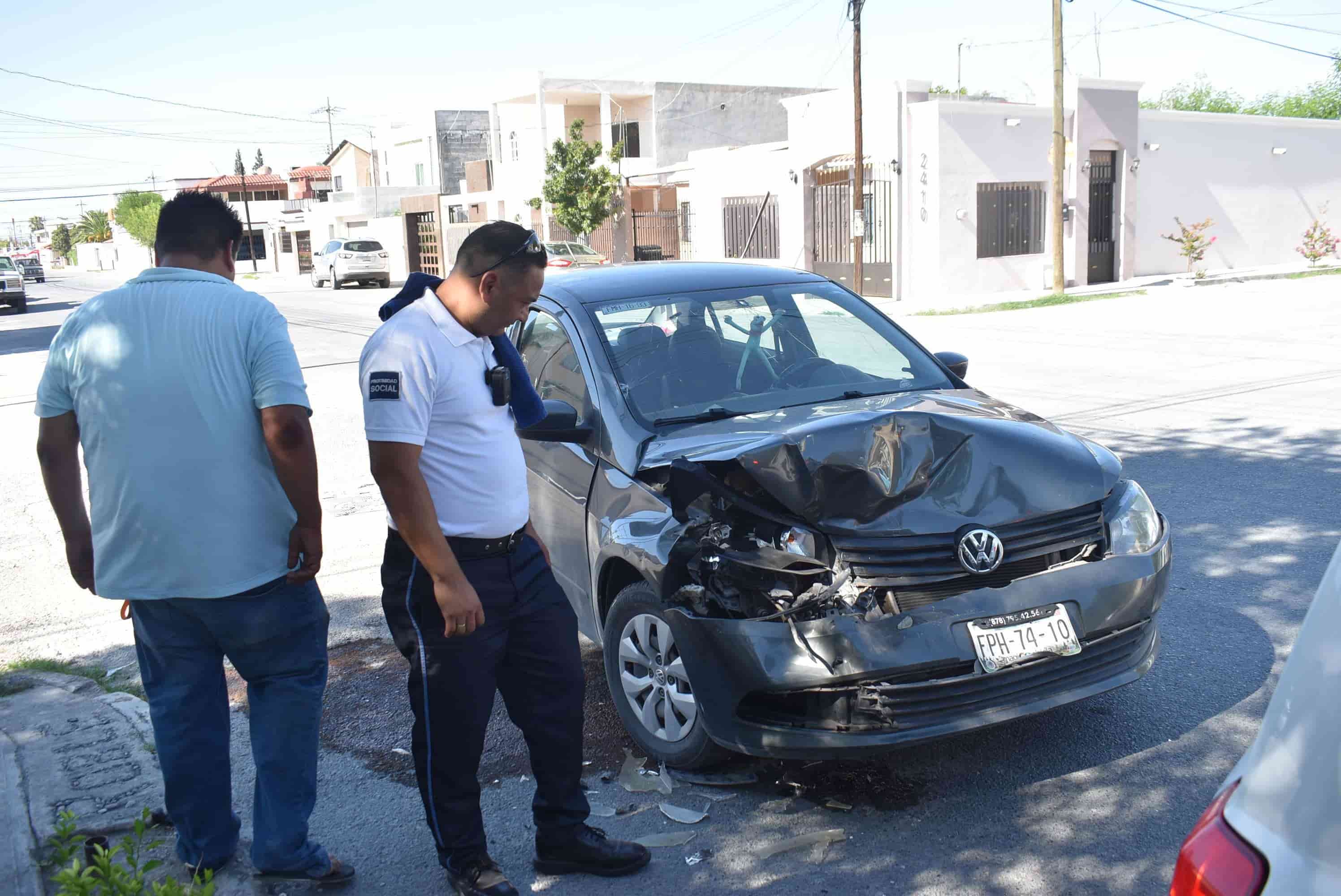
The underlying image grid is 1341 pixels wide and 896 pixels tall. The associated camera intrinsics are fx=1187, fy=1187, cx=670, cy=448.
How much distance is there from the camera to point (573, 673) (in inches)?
132

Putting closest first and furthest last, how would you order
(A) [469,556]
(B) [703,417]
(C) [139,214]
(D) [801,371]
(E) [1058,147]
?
(A) [469,556]
(B) [703,417]
(D) [801,371]
(E) [1058,147]
(C) [139,214]

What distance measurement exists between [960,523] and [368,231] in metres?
57.4

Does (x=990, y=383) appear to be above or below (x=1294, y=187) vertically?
below

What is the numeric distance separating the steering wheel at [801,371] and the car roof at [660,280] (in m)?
0.42

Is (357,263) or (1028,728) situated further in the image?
(357,263)

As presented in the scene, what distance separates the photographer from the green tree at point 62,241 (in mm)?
136375

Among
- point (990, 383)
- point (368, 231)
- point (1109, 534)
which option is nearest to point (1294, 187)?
point (990, 383)

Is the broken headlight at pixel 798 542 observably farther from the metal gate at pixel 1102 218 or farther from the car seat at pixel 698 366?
the metal gate at pixel 1102 218

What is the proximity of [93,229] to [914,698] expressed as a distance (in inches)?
5434

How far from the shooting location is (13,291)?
122 feet

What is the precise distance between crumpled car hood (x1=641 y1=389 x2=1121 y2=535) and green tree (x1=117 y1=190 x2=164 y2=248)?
74.1 metres

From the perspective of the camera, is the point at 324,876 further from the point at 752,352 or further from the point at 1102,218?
the point at 1102,218

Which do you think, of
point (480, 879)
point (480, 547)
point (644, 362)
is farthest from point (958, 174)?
point (480, 879)

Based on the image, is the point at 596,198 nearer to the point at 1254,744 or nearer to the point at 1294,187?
the point at 1294,187
